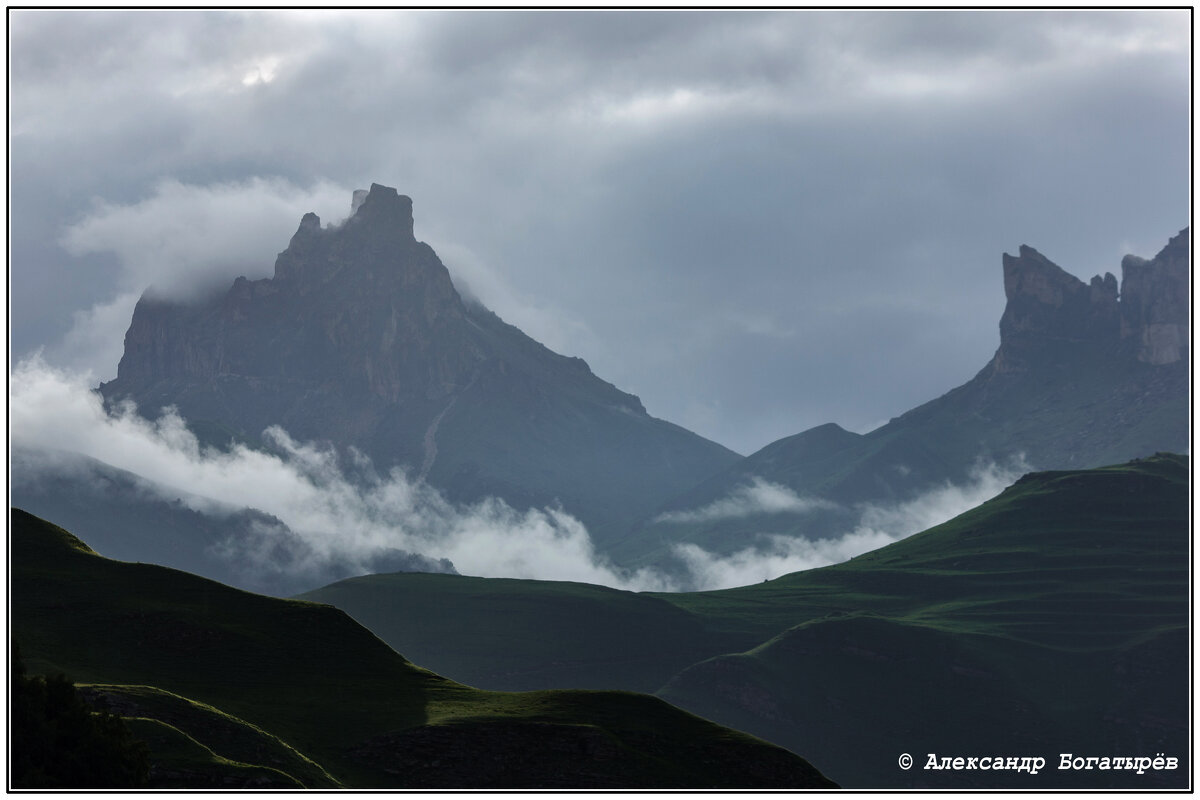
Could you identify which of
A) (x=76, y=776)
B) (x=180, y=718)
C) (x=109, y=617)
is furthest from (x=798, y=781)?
(x=109, y=617)

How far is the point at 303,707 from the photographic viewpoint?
12744 centimetres

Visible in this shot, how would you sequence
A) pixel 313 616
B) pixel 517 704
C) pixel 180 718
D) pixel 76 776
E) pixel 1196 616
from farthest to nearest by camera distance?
1. pixel 313 616
2. pixel 517 704
3. pixel 180 718
4. pixel 1196 616
5. pixel 76 776

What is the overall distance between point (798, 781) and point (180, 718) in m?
56.5

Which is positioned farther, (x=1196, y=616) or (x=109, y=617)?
(x=109, y=617)

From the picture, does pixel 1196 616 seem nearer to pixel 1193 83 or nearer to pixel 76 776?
pixel 1193 83

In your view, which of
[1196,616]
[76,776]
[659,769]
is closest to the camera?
[76,776]

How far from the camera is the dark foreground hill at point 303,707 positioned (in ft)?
349

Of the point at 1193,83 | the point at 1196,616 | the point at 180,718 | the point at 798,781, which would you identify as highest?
the point at 1193,83

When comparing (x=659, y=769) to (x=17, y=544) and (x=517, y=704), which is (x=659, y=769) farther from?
(x=17, y=544)

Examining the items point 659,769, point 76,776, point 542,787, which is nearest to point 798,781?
point 659,769

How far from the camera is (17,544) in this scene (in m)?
159

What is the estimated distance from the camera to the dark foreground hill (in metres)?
106

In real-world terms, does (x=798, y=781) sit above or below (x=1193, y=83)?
below

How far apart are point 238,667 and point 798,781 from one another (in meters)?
61.1
